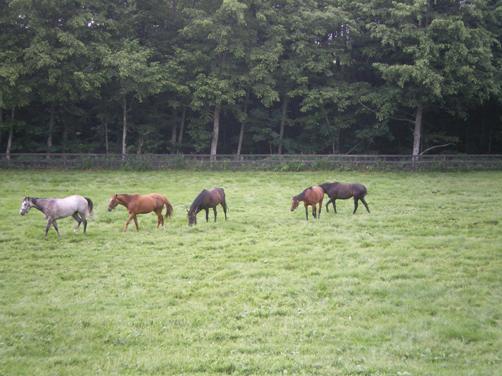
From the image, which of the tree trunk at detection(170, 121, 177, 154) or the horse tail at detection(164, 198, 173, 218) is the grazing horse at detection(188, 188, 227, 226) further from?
the tree trunk at detection(170, 121, 177, 154)

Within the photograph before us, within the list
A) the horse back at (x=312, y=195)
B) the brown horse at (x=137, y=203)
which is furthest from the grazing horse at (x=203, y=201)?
the horse back at (x=312, y=195)

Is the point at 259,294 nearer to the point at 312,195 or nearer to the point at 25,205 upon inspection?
the point at 312,195

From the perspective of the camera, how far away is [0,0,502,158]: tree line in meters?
32.6

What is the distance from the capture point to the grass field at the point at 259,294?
8922 millimetres

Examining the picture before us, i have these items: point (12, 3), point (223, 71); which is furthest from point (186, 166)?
point (12, 3)

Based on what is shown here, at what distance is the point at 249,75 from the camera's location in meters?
35.6

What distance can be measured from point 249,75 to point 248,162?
6.18m

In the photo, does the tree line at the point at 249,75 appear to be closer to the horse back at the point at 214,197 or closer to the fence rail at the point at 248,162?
the fence rail at the point at 248,162

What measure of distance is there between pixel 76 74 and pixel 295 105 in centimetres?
1669

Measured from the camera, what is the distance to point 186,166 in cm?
3347

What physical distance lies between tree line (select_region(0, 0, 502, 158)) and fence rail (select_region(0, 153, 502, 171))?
240cm

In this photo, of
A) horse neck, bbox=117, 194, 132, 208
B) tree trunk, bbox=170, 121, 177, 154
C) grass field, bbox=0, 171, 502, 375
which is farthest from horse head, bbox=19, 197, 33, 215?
tree trunk, bbox=170, 121, 177, 154

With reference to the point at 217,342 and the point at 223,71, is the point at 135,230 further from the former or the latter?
the point at 223,71

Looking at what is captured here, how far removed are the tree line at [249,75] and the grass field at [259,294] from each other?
566 inches
